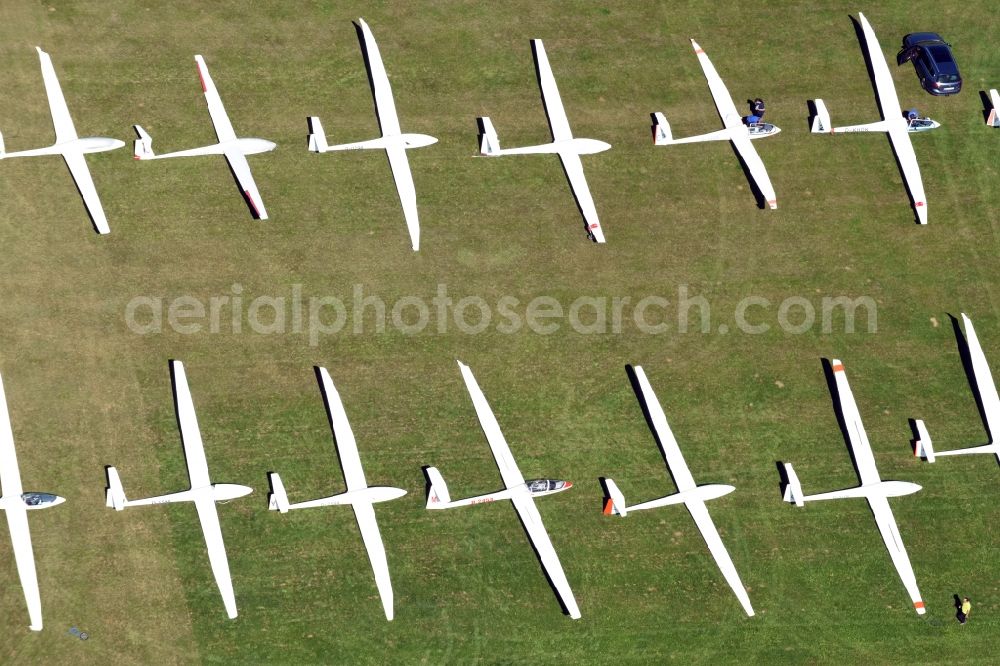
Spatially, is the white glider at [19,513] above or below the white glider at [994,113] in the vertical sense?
below

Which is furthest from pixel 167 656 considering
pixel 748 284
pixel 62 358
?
pixel 748 284

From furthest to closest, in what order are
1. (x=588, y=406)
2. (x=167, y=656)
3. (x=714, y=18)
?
(x=714, y=18) → (x=588, y=406) → (x=167, y=656)

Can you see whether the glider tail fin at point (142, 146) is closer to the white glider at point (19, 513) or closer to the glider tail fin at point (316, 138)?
the glider tail fin at point (316, 138)

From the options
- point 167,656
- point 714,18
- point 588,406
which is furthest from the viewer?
point 714,18

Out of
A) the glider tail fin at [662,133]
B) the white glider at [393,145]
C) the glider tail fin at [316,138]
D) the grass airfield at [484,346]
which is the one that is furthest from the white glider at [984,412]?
the glider tail fin at [316,138]

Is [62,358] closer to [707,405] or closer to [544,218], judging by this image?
[544,218]

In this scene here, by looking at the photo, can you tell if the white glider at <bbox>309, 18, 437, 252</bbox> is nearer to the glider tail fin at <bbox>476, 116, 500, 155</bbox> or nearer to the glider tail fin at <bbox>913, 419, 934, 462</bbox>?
the glider tail fin at <bbox>476, 116, 500, 155</bbox>

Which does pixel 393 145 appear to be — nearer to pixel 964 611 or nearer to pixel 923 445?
pixel 923 445
